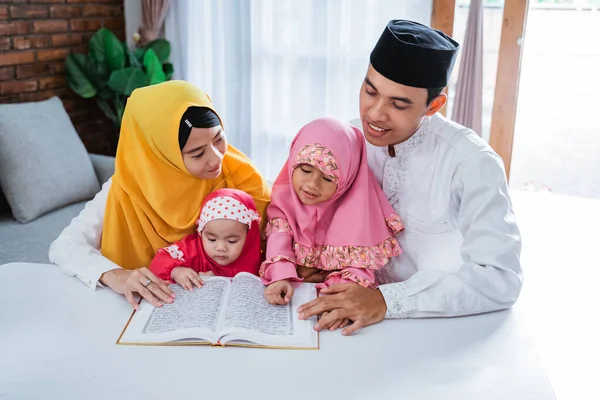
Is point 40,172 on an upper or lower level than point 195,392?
lower

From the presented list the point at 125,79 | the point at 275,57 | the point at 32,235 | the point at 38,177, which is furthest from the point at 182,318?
the point at 275,57

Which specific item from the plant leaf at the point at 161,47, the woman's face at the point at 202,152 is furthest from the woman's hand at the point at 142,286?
the plant leaf at the point at 161,47

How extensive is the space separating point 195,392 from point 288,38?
11.1 feet

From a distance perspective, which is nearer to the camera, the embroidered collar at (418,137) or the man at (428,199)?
the man at (428,199)

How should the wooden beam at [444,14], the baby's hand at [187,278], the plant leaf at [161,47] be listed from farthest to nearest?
the plant leaf at [161,47]
the wooden beam at [444,14]
the baby's hand at [187,278]

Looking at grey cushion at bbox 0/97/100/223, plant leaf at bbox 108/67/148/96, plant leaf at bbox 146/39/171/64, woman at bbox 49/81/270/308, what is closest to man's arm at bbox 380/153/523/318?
woman at bbox 49/81/270/308

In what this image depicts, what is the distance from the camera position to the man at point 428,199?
1352 millimetres

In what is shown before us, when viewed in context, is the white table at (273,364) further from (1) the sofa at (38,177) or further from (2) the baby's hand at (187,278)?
(1) the sofa at (38,177)

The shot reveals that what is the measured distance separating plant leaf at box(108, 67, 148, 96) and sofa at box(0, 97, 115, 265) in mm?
489

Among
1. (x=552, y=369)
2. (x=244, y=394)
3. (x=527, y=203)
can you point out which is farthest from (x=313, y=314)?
(x=527, y=203)

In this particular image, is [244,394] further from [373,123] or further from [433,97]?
[433,97]

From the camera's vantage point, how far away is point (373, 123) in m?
1.50

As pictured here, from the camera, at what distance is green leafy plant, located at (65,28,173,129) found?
147 inches

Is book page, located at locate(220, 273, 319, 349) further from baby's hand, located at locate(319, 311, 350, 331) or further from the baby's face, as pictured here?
the baby's face
